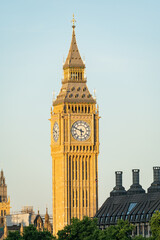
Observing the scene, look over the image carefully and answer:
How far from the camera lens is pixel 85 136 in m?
198

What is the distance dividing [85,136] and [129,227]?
3333 centimetres

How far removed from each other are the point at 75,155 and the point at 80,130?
4138mm

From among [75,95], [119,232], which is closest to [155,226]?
A: [119,232]

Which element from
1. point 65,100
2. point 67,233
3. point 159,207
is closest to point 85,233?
point 67,233

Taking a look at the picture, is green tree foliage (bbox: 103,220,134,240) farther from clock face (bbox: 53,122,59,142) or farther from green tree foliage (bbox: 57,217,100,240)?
clock face (bbox: 53,122,59,142)

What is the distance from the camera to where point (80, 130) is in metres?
197

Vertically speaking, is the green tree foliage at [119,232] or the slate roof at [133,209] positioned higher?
the slate roof at [133,209]

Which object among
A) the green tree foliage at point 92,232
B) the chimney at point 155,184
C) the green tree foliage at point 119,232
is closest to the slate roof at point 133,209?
the chimney at point 155,184

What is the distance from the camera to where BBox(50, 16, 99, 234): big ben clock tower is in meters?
197

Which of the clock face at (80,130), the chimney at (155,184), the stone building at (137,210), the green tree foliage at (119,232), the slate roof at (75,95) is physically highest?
the slate roof at (75,95)

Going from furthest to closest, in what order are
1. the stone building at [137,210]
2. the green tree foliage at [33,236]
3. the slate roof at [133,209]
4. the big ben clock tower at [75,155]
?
the big ben clock tower at [75,155]
the slate roof at [133,209]
the stone building at [137,210]
the green tree foliage at [33,236]

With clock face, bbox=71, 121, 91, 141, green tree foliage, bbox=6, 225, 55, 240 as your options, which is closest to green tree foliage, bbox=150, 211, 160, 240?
green tree foliage, bbox=6, 225, 55, 240

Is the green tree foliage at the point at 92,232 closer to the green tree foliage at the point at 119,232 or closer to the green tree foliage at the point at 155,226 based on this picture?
the green tree foliage at the point at 119,232

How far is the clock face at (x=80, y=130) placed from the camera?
196750mm
